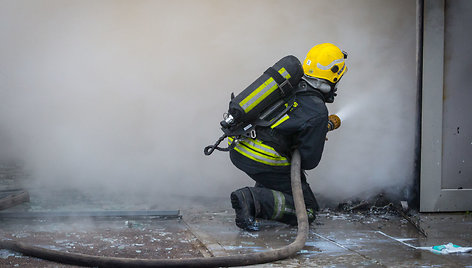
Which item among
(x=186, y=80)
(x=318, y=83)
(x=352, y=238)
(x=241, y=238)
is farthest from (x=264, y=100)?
(x=186, y=80)

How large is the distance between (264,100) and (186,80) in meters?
1.89

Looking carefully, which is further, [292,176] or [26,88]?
[26,88]

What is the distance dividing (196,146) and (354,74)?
1.67 meters

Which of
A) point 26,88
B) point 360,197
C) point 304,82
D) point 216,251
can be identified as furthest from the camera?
point 26,88

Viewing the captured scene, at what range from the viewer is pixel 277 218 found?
4.26 meters

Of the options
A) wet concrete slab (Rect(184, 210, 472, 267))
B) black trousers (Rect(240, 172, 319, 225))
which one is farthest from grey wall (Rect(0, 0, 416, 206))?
black trousers (Rect(240, 172, 319, 225))

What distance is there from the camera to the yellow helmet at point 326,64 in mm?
4297

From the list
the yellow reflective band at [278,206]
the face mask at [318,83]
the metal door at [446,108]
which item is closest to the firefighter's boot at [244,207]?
the yellow reflective band at [278,206]

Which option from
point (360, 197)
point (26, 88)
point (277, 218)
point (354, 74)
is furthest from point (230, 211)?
point (26, 88)

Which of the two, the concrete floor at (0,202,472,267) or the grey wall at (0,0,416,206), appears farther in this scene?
the grey wall at (0,0,416,206)

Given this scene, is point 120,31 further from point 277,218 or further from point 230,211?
point 277,218

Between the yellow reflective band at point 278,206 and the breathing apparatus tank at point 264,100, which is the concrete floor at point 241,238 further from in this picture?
the breathing apparatus tank at point 264,100

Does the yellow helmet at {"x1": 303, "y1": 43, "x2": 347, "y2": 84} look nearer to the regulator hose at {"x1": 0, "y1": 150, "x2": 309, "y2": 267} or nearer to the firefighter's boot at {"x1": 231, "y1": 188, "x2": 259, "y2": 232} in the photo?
A: the firefighter's boot at {"x1": 231, "y1": 188, "x2": 259, "y2": 232}

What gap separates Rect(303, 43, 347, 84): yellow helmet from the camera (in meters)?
4.30
